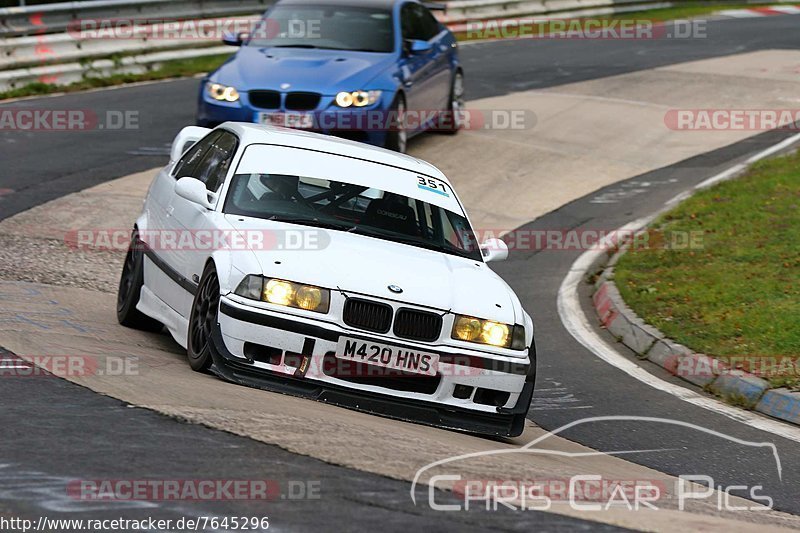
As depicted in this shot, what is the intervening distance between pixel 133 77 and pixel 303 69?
756cm

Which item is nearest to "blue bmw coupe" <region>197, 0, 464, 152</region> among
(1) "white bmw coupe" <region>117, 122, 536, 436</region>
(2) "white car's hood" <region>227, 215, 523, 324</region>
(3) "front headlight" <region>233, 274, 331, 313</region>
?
(1) "white bmw coupe" <region>117, 122, 536, 436</region>

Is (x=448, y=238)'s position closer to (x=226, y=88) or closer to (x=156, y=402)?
(x=156, y=402)

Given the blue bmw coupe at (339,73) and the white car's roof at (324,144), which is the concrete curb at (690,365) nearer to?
the white car's roof at (324,144)

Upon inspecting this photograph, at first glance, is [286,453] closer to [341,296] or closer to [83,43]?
[341,296]

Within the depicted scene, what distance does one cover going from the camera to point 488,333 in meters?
7.27

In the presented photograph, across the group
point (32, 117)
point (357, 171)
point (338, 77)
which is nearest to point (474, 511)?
point (357, 171)

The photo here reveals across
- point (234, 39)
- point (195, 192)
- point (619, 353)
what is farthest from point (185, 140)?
point (234, 39)

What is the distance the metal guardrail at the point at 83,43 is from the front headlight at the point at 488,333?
528 inches

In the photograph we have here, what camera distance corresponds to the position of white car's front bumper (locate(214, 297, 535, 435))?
7.00 m

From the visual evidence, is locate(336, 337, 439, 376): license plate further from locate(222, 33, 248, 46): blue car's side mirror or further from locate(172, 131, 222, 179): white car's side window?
locate(222, 33, 248, 46): blue car's side mirror

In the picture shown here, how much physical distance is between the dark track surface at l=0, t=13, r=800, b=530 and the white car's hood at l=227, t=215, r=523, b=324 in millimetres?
1076

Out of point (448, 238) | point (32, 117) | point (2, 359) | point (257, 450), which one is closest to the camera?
point (257, 450)

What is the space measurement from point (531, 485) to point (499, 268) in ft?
23.6

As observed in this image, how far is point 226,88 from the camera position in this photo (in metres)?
14.2
